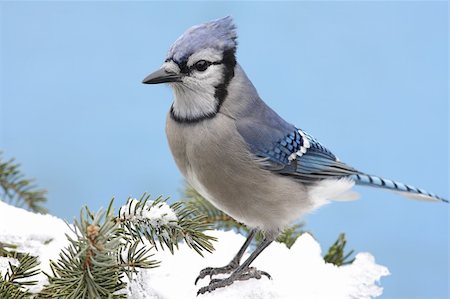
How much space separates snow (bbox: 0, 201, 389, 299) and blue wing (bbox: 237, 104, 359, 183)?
17 centimetres

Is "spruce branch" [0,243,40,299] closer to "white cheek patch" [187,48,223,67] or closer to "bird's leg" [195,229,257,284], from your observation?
"bird's leg" [195,229,257,284]

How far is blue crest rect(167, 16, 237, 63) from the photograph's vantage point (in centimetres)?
129

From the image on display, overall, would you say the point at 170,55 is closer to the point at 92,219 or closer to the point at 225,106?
the point at 225,106

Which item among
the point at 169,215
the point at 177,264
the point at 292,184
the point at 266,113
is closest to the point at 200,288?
the point at 177,264

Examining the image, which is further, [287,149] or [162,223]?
[287,149]

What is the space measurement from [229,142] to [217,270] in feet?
0.90

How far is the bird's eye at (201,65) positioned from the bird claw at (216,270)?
421mm

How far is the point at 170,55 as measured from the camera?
4.28 ft

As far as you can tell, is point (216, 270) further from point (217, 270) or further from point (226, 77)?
point (226, 77)

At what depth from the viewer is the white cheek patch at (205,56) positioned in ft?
4.29

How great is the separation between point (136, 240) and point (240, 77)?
548 millimetres

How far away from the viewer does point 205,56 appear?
1321 mm

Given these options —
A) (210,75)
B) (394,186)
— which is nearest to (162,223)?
(210,75)

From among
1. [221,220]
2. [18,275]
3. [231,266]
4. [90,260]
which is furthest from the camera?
[221,220]
